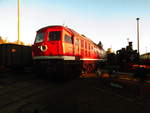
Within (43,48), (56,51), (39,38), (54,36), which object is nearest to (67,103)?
(56,51)

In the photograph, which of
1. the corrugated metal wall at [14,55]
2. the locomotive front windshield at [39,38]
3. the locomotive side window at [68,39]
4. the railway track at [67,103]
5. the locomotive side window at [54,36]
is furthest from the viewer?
the corrugated metal wall at [14,55]

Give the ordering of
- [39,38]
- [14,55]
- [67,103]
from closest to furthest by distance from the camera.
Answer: [67,103] < [39,38] < [14,55]

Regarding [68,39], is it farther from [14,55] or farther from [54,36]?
[14,55]

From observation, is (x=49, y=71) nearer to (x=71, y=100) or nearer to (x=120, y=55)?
(x=71, y=100)

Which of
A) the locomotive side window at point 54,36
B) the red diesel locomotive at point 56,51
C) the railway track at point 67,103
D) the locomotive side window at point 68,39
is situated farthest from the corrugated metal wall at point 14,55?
the railway track at point 67,103

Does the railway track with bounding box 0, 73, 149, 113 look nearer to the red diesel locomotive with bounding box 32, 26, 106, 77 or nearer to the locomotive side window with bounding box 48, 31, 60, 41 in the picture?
the red diesel locomotive with bounding box 32, 26, 106, 77

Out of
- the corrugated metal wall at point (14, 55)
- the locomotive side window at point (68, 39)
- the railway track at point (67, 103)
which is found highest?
the locomotive side window at point (68, 39)

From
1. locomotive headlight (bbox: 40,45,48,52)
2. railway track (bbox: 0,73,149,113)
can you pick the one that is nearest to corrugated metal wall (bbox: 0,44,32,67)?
locomotive headlight (bbox: 40,45,48,52)

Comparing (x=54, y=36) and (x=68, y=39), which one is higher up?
(x=54, y=36)

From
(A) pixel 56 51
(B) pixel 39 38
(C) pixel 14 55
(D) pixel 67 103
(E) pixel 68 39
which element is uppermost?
(B) pixel 39 38

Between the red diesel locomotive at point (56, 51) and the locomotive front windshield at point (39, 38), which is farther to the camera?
the locomotive front windshield at point (39, 38)

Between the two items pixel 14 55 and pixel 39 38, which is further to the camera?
pixel 14 55

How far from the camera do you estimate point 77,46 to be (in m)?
11.5

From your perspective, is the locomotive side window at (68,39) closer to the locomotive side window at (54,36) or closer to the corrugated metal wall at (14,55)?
the locomotive side window at (54,36)
